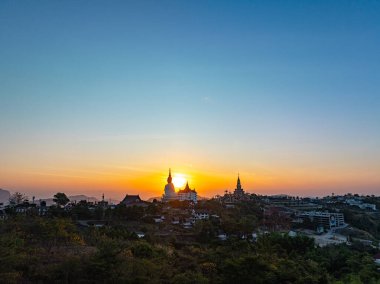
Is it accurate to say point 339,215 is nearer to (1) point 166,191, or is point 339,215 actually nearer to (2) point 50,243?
(1) point 166,191

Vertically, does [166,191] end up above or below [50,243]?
above

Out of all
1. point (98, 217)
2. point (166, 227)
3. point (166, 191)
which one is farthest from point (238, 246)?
point (166, 191)

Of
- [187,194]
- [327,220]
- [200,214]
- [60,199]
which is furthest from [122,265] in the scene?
[187,194]

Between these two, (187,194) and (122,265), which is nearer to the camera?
(122,265)

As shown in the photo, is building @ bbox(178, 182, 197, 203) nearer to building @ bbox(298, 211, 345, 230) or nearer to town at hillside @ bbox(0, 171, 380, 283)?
building @ bbox(298, 211, 345, 230)

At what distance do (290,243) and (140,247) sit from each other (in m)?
17.8

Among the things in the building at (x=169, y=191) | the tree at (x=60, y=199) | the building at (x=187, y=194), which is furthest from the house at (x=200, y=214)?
the building at (x=169, y=191)

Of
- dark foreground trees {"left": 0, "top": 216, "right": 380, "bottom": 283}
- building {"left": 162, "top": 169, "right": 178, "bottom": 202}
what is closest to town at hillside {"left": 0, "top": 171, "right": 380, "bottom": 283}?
dark foreground trees {"left": 0, "top": 216, "right": 380, "bottom": 283}

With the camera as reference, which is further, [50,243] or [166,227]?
[166,227]

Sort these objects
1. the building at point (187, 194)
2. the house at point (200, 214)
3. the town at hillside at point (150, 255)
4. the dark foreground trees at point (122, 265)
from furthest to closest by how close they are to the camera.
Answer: the building at point (187, 194)
the house at point (200, 214)
the town at hillside at point (150, 255)
the dark foreground trees at point (122, 265)

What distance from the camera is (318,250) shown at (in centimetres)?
3372

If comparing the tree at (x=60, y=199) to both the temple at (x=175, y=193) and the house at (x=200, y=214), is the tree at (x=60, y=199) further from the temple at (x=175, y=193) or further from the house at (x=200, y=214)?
the temple at (x=175, y=193)

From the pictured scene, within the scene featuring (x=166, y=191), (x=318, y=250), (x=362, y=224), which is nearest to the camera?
(x=318, y=250)

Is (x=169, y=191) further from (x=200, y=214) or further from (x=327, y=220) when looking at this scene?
(x=200, y=214)
